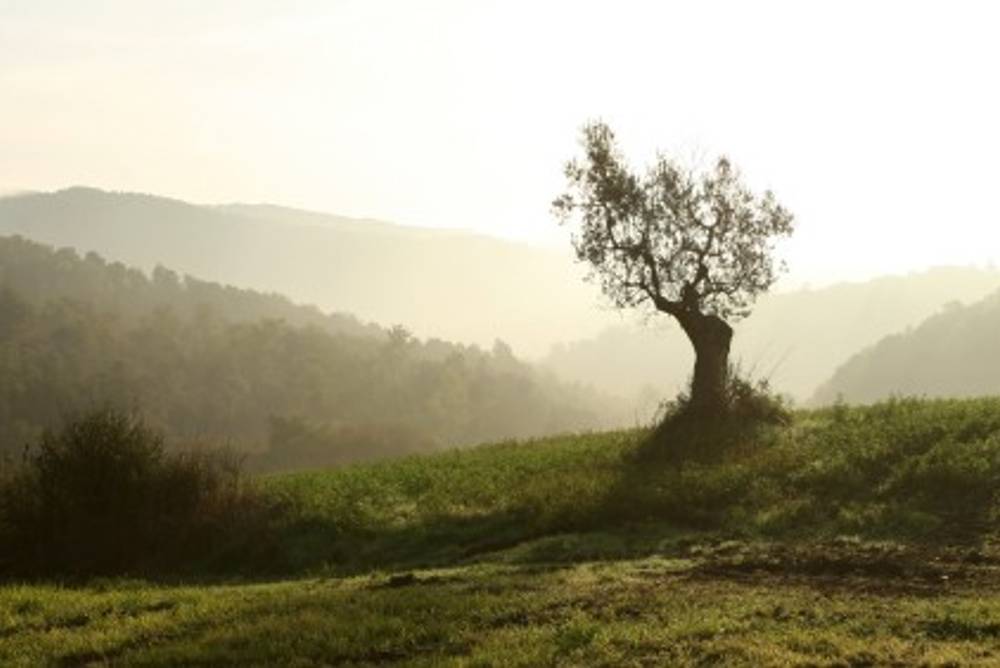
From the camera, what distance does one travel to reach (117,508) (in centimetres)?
2877

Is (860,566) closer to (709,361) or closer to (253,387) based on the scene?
(709,361)

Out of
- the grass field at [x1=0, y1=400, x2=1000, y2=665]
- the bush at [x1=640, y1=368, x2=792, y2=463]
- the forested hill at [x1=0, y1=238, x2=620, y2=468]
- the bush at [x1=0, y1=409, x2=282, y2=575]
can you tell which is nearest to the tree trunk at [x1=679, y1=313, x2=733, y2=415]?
the bush at [x1=640, y1=368, x2=792, y2=463]

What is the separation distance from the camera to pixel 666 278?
38.4 meters

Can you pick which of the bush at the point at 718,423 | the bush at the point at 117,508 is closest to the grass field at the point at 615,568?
the bush at the point at 718,423

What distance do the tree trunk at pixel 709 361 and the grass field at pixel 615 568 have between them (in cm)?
250

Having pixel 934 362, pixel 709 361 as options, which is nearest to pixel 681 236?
pixel 709 361

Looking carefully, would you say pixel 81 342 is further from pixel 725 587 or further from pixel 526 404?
pixel 725 587

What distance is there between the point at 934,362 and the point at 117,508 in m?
166

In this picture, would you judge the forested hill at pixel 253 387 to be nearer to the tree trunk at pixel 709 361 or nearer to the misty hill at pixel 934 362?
the misty hill at pixel 934 362

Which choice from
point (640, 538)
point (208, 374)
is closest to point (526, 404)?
point (208, 374)

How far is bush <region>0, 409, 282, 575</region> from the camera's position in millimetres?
27281

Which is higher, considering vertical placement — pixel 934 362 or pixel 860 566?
pixel 934 362

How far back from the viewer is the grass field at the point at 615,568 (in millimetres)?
13898

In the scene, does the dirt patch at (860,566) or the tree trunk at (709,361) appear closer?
the dirt patch at (860,566)
